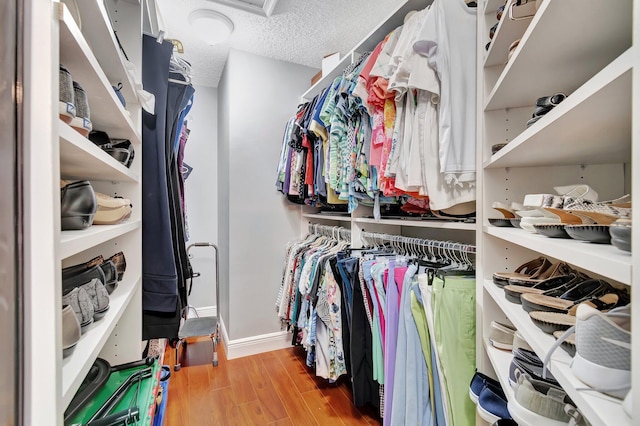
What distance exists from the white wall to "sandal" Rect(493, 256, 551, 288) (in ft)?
9.39

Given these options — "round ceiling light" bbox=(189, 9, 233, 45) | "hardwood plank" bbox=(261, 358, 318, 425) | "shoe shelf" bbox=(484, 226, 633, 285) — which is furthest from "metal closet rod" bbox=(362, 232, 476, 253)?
"round ceiling light" bbox=(189, 9, 233, 45)

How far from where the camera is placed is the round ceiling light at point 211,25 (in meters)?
1.84

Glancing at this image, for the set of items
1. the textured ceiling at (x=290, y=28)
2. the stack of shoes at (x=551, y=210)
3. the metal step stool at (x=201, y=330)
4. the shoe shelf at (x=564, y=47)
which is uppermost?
the textured ceiling at (x=290, y=28)

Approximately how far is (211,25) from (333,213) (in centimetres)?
154

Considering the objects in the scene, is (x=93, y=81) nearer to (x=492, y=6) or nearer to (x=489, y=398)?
(x=492, y=6)

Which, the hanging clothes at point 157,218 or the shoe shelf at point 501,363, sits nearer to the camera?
the shoe shelf at point 501,363

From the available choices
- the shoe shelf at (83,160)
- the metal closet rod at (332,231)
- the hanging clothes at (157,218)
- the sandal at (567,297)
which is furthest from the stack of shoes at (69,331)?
the metal closet rod at (332,231)

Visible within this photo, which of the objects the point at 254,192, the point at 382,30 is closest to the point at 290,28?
the point at 382,30

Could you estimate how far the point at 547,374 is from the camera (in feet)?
2.11

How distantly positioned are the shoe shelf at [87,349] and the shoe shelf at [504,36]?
1.26 metres

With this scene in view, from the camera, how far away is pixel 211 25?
1899 mm

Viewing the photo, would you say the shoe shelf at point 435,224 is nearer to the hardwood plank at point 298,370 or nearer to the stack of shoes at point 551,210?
the stack of shoes at point 551,210

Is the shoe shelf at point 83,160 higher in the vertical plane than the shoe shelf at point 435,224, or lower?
higher

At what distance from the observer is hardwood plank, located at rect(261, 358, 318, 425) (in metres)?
1.61
